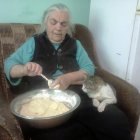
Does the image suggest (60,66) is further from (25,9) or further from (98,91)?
(25,9)

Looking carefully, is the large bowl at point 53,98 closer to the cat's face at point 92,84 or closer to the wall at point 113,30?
the cat's face at point 92,84

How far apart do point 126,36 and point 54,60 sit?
50cm

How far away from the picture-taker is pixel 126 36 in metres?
1.61

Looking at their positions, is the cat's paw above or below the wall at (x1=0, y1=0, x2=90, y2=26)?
below

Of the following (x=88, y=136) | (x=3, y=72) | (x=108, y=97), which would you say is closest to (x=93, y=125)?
(x=88, y=136)

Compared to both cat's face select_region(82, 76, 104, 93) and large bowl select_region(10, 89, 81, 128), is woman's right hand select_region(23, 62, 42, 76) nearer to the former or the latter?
large bowl select_region(10, 89, 81, 128)

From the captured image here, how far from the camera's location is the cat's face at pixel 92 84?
1337 millimetres

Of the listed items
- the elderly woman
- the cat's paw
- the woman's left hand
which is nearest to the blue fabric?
the elderly woman

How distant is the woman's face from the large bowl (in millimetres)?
363

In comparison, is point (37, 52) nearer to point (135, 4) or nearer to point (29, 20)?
point (29, 20)

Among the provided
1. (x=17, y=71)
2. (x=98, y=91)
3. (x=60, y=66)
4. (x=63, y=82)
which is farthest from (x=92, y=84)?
(x=17, y=71)

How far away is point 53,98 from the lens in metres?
1.29

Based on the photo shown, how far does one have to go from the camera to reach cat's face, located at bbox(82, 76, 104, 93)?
1337mm

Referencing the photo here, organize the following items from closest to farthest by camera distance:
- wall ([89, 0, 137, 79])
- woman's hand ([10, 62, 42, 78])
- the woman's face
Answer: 1. woman's hand ([10, 62, 42, 78])
2. the woman's face
3. wall ([89, 0, 137, 79])
